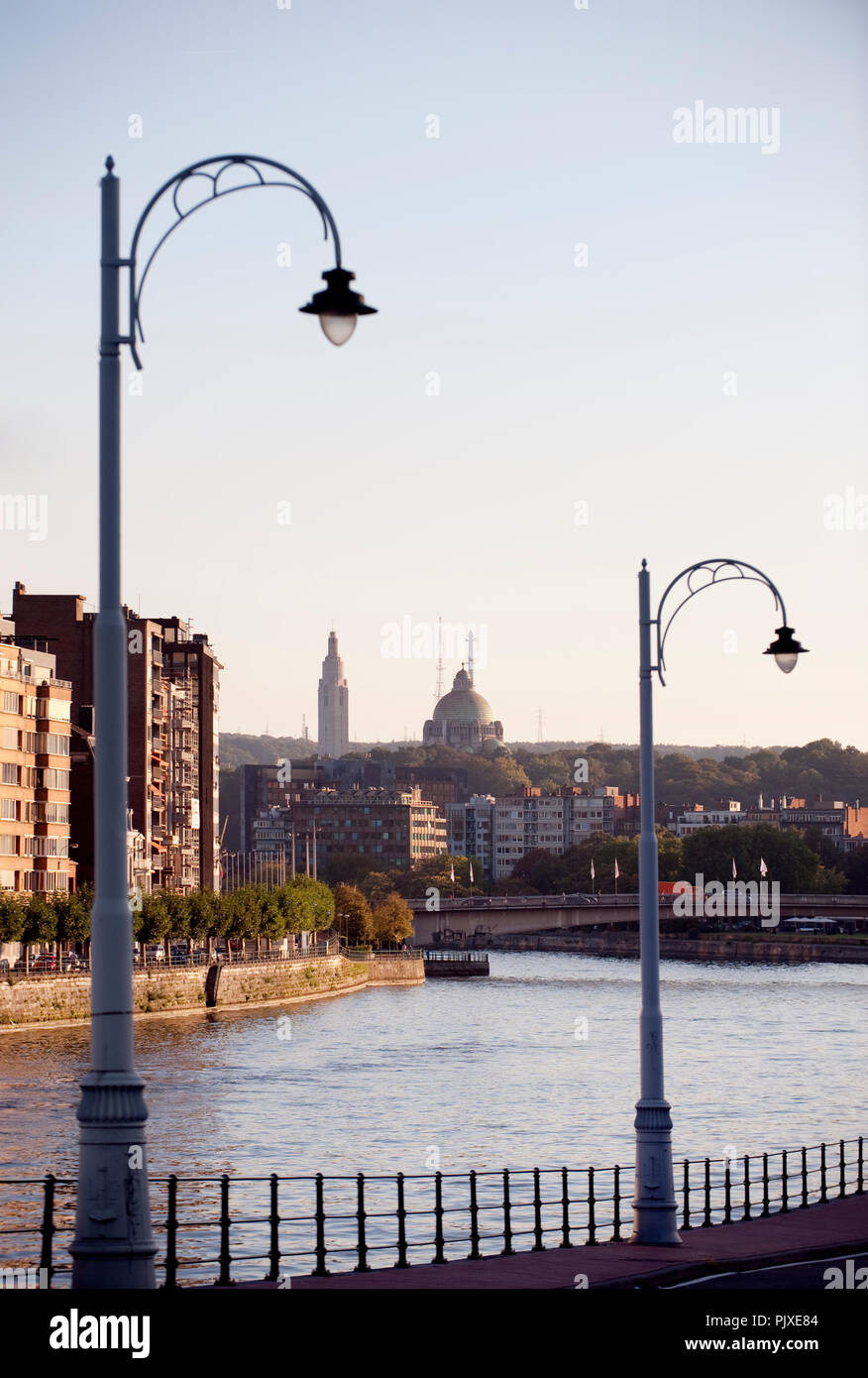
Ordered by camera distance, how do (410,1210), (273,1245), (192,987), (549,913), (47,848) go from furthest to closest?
(549,913), (47,848), (192,987), (410,1210), (273,1245)

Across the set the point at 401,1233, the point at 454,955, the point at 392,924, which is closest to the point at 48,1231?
the point at 401,1233

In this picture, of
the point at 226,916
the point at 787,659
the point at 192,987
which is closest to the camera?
the point at 787,659

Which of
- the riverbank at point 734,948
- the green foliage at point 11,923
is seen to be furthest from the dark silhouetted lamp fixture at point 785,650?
the riverbank at point 734,948

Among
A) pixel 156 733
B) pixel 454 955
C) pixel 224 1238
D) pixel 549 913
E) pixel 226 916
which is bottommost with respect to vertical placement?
pixel 454 955

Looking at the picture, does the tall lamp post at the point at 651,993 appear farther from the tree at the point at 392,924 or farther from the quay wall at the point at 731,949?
the quay wall at the point at 731,949

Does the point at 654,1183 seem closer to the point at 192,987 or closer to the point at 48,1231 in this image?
the point at 48,1231

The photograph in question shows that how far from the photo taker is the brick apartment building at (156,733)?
123669mm

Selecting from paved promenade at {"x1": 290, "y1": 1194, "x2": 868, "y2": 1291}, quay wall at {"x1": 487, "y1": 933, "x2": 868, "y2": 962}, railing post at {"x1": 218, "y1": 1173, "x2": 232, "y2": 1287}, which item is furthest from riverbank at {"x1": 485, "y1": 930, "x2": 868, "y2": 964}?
railing post at {"x1": 218, "y1": 1173, "x2": 232, "y2": 1287}

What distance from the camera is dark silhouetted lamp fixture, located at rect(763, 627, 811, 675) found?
2409 centimetres

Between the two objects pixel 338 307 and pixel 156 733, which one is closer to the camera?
pixel 338 307

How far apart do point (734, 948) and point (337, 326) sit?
16525 cm

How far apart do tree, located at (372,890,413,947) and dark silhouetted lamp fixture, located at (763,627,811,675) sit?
126812 mm

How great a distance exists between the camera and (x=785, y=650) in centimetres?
2411

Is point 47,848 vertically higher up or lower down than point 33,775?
lower down
